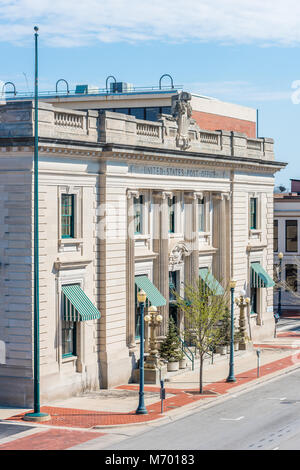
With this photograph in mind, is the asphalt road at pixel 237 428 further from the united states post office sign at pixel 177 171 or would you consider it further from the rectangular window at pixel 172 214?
Result: the united states post office sign at pixel 177 171

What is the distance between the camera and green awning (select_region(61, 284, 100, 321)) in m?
38.2

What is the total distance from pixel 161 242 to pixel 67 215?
321 inches

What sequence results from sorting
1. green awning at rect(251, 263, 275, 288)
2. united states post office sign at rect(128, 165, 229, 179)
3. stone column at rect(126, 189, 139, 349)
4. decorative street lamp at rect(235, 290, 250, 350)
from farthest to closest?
1. green awning at rect(251, 263, 275, 288)
2. decorative street lamp at rect(235, 290, 250, 350)
3. united states post office sign at rect(128, 165, 229, 179)
4. stone column at rect(126, 189, 139, 349)

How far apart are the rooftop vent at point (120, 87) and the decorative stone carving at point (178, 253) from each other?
16.9m

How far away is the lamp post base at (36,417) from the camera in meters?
33.5

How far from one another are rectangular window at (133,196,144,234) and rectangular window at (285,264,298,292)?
1259 inches

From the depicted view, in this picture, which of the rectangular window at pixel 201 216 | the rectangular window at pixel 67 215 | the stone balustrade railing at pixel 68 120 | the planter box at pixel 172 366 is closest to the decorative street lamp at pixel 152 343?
the planter box at pixel 172 366

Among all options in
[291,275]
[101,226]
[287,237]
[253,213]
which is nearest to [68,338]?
[101,226]

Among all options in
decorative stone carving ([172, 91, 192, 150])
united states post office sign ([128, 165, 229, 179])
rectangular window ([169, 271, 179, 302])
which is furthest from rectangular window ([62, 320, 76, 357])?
decorative stone carving ([172, 91, 192, 150])

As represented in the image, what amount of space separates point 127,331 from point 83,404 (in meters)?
6.20

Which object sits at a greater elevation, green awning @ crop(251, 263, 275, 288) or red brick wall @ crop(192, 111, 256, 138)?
red brick wall @ crop(192, 111, 256, 138)

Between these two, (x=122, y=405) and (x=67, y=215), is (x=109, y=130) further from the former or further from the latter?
(x=122, y=405)

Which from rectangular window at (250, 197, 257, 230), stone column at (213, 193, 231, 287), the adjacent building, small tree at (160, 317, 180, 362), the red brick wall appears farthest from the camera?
the adjacent building

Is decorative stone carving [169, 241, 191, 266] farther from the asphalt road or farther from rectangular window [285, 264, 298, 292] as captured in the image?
rectangular window [285, 264, 298, 292]
